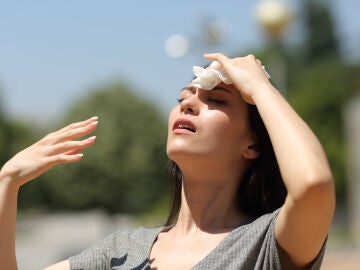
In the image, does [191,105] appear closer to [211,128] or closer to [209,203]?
[211,128]

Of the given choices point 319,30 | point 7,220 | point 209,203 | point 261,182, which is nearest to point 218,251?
point 209,203

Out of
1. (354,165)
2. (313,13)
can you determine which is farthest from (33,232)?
(313,13)

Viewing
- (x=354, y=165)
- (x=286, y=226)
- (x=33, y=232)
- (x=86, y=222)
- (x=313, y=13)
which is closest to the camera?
(x=286, y=226)

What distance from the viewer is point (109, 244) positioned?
2.86 m

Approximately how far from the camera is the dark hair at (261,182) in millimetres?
2801

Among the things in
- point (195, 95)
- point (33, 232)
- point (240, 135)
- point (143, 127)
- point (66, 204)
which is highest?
point (195, 95)

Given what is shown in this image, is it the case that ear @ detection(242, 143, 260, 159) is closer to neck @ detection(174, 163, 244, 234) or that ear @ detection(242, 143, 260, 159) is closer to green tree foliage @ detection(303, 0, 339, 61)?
neck @ detection(174, 163, 244, 234)

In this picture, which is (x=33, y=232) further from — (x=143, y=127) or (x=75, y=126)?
(x=75, y=126)

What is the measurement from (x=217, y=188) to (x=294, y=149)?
1.99ft

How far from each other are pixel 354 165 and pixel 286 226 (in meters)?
27.2

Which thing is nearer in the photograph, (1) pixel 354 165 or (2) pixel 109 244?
(2) pixel 109 244

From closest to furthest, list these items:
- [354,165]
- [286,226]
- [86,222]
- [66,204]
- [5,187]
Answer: [286,226] → [5,187] → [354,165] → [66,204] → [86,222]

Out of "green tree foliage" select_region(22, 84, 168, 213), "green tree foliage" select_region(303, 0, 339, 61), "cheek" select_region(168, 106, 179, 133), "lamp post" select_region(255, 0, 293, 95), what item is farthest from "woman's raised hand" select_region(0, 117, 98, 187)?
"green tree foliage" select_region(303, 0, 339, 61)

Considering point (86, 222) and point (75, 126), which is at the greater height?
point (75, 126)
